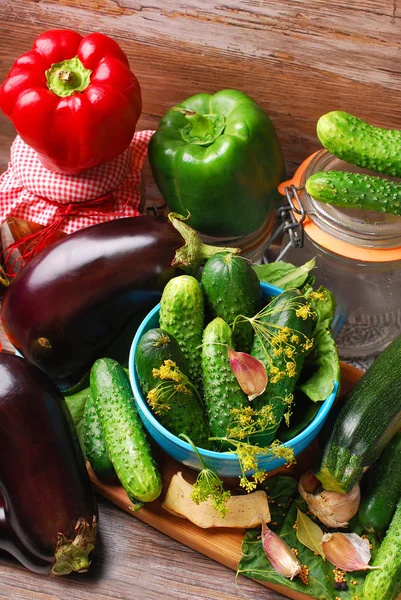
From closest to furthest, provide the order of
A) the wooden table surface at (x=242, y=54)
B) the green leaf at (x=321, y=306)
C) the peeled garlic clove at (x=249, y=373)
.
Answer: the peeled garlic clove at (x=249, y=373) < the green leaf at (x=321, y=306) < the wooden table surface at (x=242, y=54)

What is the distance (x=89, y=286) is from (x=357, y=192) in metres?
0.42

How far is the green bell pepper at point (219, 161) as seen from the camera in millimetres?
1127

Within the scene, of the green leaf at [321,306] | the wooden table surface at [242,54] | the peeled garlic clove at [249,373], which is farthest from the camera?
the wooden table surface at [242,54]

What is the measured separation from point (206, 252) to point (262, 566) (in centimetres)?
47

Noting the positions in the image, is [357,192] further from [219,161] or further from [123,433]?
[123,433]

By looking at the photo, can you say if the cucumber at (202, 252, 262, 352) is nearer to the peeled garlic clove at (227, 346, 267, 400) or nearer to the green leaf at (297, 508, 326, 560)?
the peeled garlic clove at (227, 346, 267, 400)

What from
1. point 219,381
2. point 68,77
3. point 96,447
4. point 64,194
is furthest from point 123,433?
point 68,77

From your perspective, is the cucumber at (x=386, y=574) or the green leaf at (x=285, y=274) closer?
the cucumber at (x=386, y=574)

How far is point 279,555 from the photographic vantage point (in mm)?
906

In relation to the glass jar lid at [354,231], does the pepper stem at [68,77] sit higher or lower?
higher

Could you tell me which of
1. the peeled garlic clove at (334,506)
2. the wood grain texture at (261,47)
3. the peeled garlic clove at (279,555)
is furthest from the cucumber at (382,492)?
the wood grain texture at (261,47)

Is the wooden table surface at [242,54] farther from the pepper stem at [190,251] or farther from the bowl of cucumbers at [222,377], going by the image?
the pepper stem at [190,251]

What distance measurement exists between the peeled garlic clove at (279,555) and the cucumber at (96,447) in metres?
0.23

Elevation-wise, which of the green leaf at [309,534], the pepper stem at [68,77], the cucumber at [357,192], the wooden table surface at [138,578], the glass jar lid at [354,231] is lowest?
the wooden table surface at [138,578]
